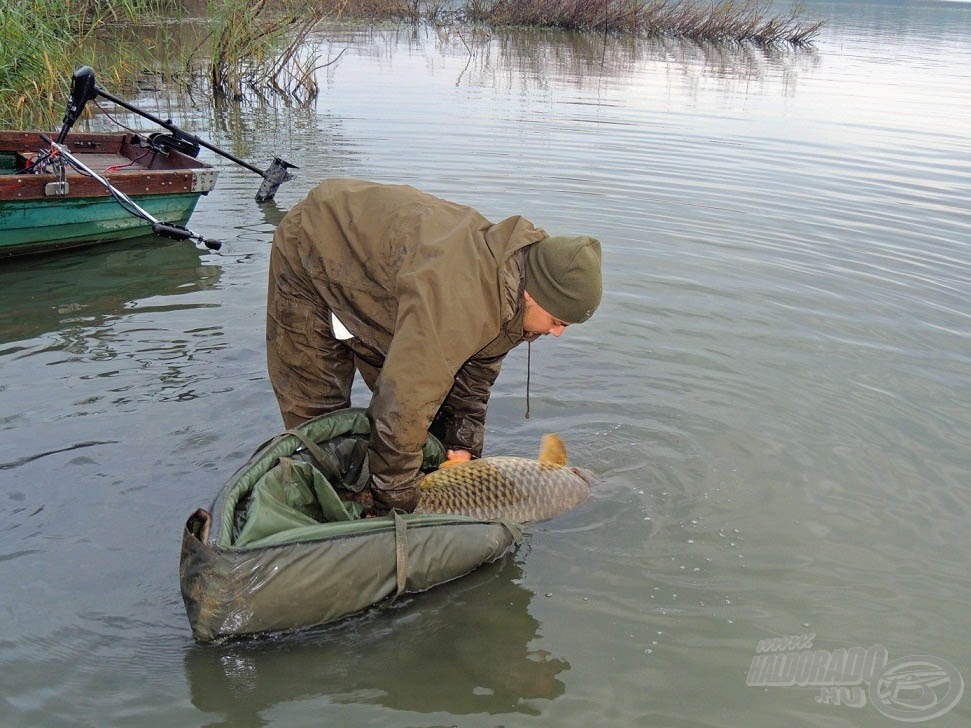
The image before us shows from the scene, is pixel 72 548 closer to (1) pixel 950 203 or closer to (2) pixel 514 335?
(2) pixel 514 335

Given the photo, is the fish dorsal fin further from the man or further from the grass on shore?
the grass on shore

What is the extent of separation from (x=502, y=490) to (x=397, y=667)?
3.49 ft

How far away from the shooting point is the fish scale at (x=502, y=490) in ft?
13.7

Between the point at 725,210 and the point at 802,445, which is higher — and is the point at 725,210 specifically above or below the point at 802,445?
above

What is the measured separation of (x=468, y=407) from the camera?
4547mm

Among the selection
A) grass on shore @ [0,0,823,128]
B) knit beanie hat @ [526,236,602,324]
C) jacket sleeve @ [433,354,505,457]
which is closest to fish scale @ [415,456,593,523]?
jacket sleeve @ [433,354,505,457]

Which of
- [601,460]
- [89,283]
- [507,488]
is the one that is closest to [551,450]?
[507,488]

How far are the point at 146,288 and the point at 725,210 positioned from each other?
6.14 meters

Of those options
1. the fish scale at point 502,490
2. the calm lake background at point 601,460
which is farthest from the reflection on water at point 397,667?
the fish scale at point 502,490

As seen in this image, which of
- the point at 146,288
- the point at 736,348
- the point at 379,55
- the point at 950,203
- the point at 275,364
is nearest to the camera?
the point at 275,364

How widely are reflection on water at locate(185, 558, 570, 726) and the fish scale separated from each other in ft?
1.57

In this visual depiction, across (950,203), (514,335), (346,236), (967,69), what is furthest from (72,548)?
(967,69)

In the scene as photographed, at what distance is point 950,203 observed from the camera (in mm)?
10898

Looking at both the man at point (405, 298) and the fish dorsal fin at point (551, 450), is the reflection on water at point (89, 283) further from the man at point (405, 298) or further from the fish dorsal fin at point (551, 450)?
the fish dorsal fin at point (551, 450)
